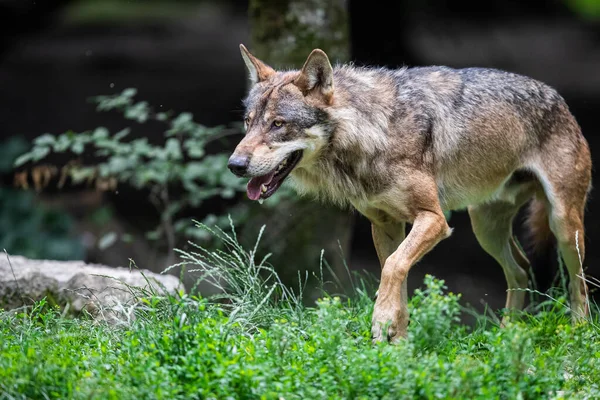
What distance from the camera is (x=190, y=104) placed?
14180mm

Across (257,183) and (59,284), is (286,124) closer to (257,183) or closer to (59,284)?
(257,183)

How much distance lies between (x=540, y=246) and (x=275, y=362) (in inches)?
143

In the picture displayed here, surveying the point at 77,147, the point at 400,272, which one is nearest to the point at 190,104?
the point at 77,147

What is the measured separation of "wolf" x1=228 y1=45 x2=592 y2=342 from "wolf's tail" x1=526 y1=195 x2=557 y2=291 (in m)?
0.02

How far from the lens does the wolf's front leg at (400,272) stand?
4770 mm

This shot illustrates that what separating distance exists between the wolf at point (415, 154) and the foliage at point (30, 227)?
5174mm

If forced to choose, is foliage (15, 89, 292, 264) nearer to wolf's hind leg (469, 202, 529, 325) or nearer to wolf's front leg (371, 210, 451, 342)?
wolf's hind leg (469, 202, 529, 325)

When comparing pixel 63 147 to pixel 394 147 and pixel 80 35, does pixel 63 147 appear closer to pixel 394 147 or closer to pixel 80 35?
pixel 394 147

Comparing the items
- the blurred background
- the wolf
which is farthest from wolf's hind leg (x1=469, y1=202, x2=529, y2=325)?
the blurred background

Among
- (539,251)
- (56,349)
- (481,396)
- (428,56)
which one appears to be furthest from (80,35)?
(481,396)

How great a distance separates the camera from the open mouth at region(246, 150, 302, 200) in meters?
4.98

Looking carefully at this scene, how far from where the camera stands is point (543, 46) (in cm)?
1800

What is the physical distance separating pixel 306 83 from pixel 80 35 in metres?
11.9

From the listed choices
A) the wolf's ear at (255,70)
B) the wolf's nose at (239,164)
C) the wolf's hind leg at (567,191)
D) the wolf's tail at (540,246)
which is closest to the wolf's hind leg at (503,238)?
the wolf's tail at (540,246)
